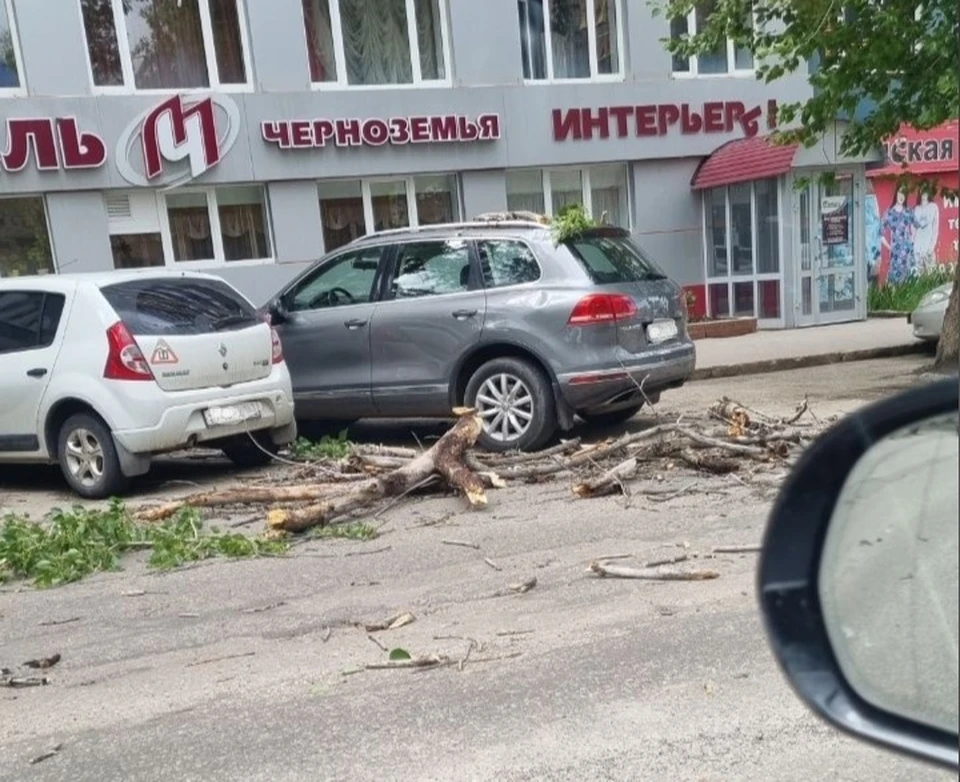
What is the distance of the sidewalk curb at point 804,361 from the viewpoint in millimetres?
12273

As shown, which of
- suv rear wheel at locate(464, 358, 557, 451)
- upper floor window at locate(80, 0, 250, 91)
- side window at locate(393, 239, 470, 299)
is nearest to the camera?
suv rear wheel at locate(464, 358, 557, 451)

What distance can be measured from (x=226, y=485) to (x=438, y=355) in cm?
205

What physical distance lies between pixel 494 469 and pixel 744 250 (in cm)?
1141

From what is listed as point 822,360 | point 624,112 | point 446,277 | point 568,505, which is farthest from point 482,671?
point 624,112

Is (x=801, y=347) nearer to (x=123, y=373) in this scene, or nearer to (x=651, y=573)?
(x=651, y=573)

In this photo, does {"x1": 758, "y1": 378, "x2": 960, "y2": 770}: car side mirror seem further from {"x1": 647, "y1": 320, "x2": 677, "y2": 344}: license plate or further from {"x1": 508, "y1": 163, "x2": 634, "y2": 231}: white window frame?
{"x1": 508, "y1": 163, "x2": 634, "y2": 231}: white window frame

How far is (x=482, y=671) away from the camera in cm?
380

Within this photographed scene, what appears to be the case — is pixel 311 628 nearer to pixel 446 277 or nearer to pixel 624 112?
pixel 446 277

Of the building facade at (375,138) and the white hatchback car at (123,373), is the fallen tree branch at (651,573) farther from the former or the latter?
the building facade at (375,138)

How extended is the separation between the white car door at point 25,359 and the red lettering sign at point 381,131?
7.23 meters

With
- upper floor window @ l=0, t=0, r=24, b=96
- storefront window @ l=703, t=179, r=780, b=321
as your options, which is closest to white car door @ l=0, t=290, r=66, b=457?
upper floor window @ l=0, t=0, r=24, b=96

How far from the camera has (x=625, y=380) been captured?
7434 mm

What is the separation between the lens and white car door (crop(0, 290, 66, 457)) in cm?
709

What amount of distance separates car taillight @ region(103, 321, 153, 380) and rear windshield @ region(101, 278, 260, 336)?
9 cm
